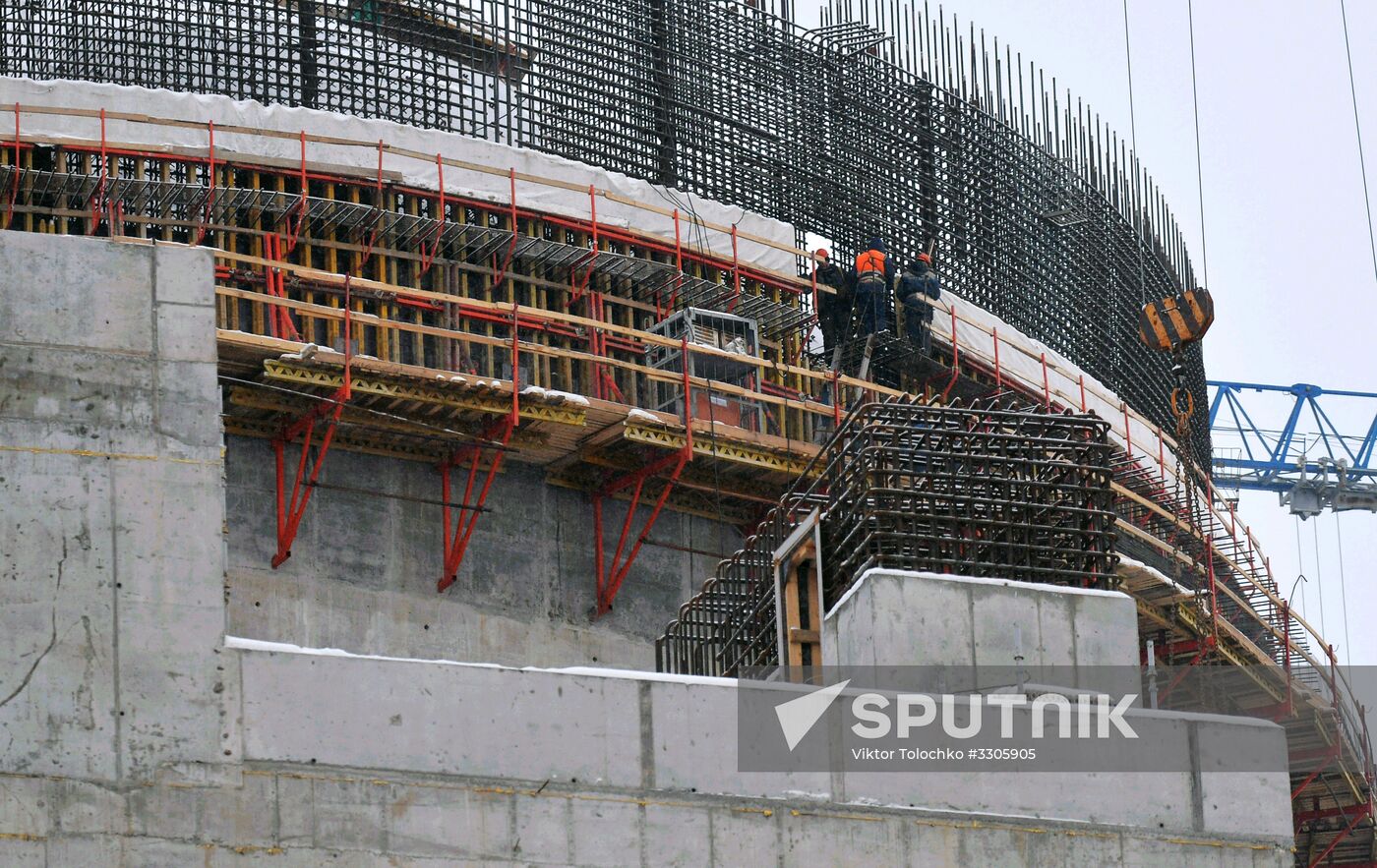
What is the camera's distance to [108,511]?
14.6 metres

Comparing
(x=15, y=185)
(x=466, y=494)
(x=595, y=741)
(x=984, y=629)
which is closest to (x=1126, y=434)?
(x=466, y=494)

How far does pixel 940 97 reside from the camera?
119 feet

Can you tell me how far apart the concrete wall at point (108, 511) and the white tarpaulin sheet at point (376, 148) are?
1260 centimetres

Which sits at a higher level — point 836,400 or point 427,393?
point 836,400

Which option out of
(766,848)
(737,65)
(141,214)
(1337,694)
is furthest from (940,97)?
(766,848)

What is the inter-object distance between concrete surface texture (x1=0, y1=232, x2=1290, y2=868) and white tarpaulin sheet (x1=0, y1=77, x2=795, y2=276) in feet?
41.3

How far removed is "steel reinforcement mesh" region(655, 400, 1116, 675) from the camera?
17.5 meters

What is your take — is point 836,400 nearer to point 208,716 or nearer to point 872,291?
point 872,291

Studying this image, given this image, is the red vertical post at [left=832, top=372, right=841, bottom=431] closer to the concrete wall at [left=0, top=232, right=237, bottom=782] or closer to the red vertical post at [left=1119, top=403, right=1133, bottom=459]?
the red vertical post at [left=1119, top=403, right=1133, bottom=459]

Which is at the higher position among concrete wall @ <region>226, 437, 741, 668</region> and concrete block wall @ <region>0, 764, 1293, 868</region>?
concrete wall @ <region>226, 437, 741, 668</region>

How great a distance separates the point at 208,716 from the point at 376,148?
583 inches

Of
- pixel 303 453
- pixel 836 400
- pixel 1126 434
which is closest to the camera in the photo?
pixel 303 453

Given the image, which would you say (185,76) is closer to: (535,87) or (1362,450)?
(535,87)

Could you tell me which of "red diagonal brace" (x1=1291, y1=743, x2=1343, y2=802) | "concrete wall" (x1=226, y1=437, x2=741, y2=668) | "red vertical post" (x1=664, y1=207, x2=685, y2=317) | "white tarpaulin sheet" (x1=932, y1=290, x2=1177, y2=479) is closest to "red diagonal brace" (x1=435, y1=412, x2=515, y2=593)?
"concrete wall" (x1=226, y1=437, x2=741, y2=668)
